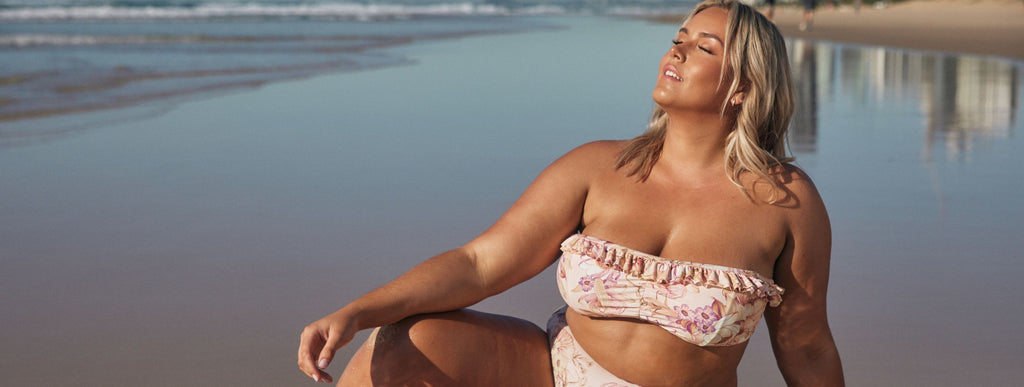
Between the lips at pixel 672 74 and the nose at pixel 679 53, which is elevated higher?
the nose at pixel 679 53

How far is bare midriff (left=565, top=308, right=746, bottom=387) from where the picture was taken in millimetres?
2305

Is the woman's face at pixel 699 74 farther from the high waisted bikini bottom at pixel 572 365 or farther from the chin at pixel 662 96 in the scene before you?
the high waisted bikini bottom at pixel 572 365

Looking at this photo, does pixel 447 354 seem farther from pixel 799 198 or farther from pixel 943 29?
pixel 943 29

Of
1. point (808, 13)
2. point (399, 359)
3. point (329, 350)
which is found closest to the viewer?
point (329, 350)

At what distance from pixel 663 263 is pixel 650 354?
0.22m

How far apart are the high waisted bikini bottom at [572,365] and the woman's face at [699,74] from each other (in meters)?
0.60

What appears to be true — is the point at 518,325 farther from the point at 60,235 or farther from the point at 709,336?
the point at 60,235

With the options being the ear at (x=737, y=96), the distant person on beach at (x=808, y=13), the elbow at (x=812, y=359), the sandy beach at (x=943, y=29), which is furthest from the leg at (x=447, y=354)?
the distant person on beach at (x=808, y=13)

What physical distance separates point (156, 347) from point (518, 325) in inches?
65.3

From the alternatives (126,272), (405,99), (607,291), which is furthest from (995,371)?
(405,99)

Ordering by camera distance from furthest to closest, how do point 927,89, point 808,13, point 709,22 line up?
point 808,13 < point 927,89 < point 709,22

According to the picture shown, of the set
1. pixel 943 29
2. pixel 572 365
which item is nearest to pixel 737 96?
pixel 572 365

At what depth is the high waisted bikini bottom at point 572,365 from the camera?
2.37m

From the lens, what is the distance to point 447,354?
2.31 m
